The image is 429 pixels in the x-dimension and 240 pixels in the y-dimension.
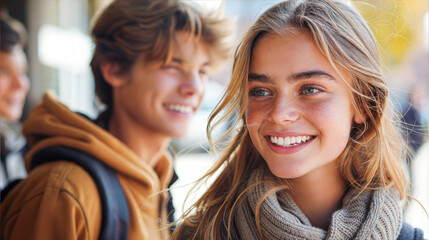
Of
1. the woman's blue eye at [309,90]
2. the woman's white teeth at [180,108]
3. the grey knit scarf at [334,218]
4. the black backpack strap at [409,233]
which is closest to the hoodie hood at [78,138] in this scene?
the woman's white teeth at [180,108]

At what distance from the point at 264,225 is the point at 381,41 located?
699 millimetres

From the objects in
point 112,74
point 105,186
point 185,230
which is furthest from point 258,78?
point 112,74

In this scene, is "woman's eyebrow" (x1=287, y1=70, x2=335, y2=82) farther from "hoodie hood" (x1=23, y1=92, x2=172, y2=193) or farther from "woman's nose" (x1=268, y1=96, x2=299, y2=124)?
"hoodie hood" (x1=23, y1=92, x2=172, y2=193)

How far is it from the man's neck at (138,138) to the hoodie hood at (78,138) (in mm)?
237

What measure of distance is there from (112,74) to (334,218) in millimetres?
1446

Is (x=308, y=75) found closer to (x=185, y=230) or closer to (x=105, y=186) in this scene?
(x=185, y=230)

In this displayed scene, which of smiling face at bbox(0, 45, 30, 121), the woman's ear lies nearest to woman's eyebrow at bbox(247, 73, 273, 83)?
the woman's ear

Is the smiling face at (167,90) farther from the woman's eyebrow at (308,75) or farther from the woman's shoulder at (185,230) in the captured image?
the woman's eyebrow at (308,75)

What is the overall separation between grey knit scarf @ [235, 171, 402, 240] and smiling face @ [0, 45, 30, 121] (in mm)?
2891

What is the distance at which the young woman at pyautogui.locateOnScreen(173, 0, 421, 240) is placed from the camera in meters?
1.19

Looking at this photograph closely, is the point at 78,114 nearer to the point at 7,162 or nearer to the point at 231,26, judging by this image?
the point at 231,26

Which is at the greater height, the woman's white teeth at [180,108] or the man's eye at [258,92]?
the man's eye at [258,92]

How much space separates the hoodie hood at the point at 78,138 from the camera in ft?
5.90

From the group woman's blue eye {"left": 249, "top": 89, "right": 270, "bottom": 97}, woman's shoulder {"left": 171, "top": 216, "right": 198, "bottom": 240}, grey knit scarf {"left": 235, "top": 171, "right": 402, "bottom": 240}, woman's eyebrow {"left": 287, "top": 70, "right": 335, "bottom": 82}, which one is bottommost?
woman's shoulder {"left": 171, "top": 216, "right": 198, "bottom": 240}
